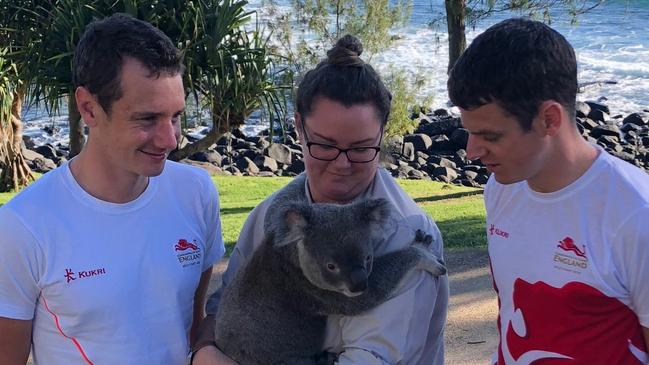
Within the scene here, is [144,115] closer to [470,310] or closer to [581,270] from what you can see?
[581,270]

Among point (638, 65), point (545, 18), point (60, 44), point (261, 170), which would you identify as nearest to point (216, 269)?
point (60, 44)

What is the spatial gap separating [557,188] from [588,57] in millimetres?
35764

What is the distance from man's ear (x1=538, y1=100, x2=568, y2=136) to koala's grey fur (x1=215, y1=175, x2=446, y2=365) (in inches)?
22.0

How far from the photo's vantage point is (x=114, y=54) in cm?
251

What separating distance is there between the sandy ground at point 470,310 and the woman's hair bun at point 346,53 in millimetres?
3102

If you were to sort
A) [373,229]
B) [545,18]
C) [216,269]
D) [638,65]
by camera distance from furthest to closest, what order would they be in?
1. [638,65]
2. [545,18]
3. [216,269]
4. [373,229]

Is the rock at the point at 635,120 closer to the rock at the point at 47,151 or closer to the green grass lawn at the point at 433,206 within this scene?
the green grass lawn at the point at 433,206

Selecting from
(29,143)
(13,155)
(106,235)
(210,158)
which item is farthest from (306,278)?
(29,143)

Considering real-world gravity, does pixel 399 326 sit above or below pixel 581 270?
below

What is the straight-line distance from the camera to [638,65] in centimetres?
3453

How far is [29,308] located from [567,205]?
1805 mm

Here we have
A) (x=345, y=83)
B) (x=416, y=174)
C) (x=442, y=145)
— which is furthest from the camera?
(x=442, y=145)

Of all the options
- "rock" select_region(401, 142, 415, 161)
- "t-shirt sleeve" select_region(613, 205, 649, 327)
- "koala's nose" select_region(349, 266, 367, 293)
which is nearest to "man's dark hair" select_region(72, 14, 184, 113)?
"koala's nose" select_region(349, 266, 367, 293)

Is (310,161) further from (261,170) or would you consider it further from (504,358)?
(261,170)
